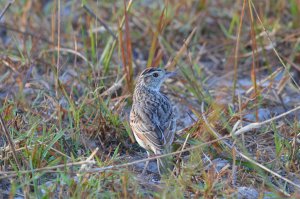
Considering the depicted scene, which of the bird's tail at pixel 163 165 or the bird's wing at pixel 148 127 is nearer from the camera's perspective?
the bird's tail at pixel 163 165

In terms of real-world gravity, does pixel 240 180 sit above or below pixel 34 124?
below

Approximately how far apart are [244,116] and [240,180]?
141 centimetres

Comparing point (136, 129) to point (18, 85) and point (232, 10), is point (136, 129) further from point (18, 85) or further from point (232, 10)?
point (232, 10)

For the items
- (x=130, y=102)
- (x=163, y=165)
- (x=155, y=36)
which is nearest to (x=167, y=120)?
(x=163, y=165)

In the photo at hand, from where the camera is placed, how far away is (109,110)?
6004mm

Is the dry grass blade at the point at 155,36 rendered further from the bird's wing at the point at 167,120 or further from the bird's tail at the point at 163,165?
the bird's tail at the point at 163,165

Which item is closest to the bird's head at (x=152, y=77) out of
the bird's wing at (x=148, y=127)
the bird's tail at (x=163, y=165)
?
the bird's wing at (x=148, y=127)

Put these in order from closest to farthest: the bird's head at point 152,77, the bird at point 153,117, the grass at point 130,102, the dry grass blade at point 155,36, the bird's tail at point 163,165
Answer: the grass at point 130,102 < the bird's tail at point 163,165 < the bird at point 153,117 < the bird's head at point 152,77 < the dry grass blade at point 155,36

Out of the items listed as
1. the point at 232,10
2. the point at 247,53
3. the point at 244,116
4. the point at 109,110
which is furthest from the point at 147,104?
the point at 232,10

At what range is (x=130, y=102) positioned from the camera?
679cm

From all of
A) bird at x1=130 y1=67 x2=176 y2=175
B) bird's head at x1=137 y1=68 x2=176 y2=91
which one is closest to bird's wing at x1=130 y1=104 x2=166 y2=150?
bird at x1=130 y1=67 x2=176 y2=175

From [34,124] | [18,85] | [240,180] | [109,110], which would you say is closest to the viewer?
[240,180]

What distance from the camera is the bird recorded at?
17.9 feet

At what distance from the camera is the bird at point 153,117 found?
545 centimetres
